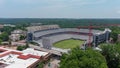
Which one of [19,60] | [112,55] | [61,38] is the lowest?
[61,38]

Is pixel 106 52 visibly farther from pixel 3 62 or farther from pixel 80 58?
pixel 3 62

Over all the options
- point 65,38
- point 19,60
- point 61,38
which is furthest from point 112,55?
point 65,38

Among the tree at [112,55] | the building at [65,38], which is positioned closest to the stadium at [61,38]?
the building at [65,38]

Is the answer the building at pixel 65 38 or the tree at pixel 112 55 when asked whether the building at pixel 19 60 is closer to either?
the building at pixel 65 38

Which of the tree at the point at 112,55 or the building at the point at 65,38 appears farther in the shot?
the building at the point at 65,38

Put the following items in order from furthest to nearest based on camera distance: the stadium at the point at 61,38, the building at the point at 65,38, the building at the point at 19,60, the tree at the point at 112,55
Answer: the building at the point at 65,38
the stadium at the point at 61,38
the building at the point at 19,60
the tree at the point at 112,55

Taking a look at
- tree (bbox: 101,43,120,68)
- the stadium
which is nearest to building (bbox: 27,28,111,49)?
the stadium

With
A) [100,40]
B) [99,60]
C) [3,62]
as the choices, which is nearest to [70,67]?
[99,60]

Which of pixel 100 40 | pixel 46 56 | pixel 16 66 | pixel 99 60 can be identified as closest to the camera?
pixel 99 60

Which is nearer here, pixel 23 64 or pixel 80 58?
pixel 80 58

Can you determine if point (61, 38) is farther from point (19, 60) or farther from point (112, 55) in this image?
point (112, 55)

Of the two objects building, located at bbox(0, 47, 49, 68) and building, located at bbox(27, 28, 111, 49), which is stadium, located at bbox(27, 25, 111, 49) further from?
building, located at bbox(0, 47, 49, 68)
